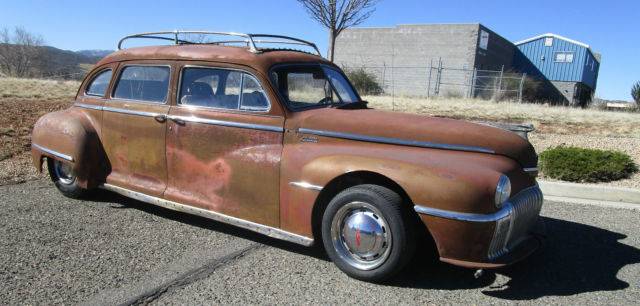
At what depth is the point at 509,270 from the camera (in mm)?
3629

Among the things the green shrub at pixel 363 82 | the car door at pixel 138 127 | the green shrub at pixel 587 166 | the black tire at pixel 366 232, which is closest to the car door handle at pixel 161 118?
the car door at pixel 138 127

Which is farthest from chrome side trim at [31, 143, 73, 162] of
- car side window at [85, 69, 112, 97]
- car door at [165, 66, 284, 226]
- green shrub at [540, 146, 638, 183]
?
green shrub at [540, 146, 638, 183]

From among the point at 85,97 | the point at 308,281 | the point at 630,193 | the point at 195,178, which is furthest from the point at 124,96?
the point at 630,193

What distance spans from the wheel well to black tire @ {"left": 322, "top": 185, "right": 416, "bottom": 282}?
0.32 ft

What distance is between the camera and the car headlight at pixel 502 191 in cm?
308

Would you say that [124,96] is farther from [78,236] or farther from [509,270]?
[509,270]

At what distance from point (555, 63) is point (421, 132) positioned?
4294 centimetres

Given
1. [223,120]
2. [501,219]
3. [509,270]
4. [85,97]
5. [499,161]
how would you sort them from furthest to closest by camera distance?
[85,97]
[223,120]
[509,270]
[499,161]
[501,219]

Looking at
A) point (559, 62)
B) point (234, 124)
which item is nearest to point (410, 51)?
point (559, 62)

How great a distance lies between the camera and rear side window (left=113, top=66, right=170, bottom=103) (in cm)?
441

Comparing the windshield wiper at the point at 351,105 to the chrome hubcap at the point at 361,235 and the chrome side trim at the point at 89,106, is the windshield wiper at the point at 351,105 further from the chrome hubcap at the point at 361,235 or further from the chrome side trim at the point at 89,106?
the chrome side trim at the point at 89,106

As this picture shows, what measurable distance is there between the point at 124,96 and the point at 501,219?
11.9 ft

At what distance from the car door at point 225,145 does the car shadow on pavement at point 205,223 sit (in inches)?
14.4

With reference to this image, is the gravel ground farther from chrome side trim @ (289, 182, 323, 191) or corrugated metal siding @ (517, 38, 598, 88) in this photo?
corrugated metal siding @ (517, 38, 598, 88)
